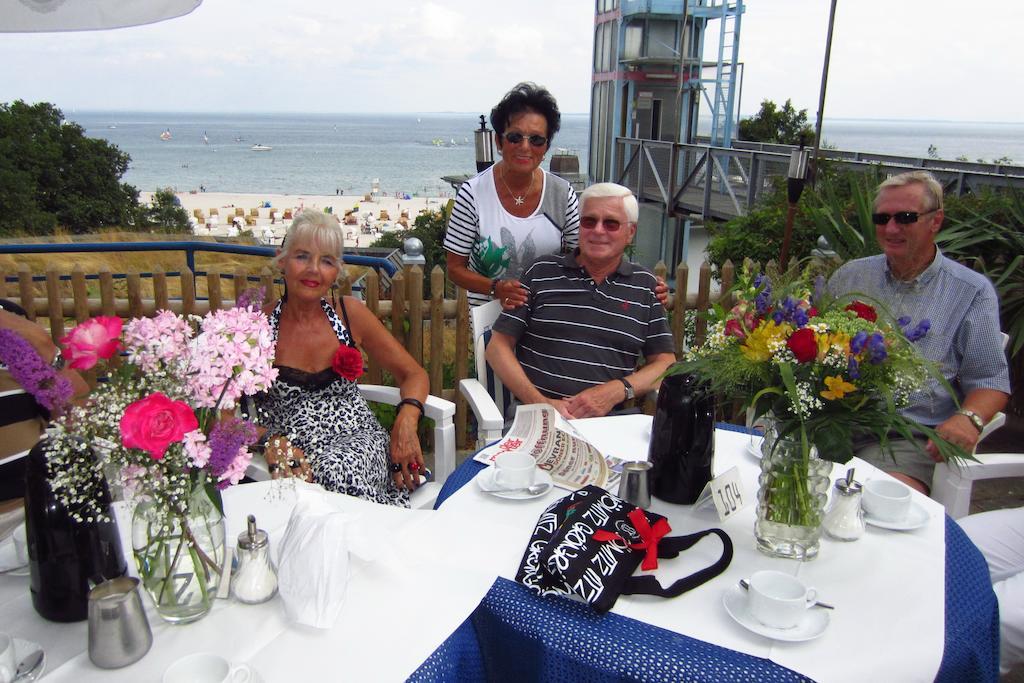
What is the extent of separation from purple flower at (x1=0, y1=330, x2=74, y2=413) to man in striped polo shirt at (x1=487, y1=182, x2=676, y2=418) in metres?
1.70

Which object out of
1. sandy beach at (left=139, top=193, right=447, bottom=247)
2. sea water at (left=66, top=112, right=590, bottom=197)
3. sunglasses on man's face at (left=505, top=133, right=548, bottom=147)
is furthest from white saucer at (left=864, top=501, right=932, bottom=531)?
sea water at (left=66, top=112, right=590, bottom=197)

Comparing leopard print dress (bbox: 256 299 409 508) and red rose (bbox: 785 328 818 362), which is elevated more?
red rose (bbox: 785 328 818 362)

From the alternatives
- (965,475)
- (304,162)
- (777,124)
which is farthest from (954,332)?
(304,162)

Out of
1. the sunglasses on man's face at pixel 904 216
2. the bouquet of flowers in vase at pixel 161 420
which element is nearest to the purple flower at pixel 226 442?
the bouquet of flowers in vase at pixel 161 420

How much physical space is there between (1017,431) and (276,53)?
57.3 meters

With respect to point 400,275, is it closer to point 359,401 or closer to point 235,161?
point 359,401

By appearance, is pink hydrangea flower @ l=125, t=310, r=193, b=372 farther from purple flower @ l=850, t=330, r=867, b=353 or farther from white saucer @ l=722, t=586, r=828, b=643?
purple flower @ l=850, t=330, r=867, b=353

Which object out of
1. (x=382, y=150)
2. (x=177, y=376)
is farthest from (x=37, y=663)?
(x=382, y=150)

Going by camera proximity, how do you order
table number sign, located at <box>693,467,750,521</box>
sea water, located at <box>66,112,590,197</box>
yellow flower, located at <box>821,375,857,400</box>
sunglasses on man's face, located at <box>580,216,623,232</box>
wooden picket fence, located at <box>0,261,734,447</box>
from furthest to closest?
1. sea water, located at <box>66,112,590,197</box>
2. wooden picket fence, located at <box>0,261,734,447</box>
3. sunglasses on man's face, located at <box>580,216,623,232</box>
4. table number sign, located at <box>693,467,750,521</box>
5. yellow flower, located at <box>821,375,857,400</box>

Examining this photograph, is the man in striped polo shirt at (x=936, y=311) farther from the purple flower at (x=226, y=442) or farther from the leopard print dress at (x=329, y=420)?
the purple flower at (x=226, y=442)

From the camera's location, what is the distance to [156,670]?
1004 millimetres

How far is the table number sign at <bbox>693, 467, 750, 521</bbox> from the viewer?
1.44 m

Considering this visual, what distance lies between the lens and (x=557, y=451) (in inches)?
67.8

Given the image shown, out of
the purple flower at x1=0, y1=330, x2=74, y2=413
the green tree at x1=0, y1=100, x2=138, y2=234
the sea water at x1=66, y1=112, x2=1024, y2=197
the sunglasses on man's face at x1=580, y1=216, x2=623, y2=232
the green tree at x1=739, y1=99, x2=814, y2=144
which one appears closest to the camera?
the purple flower at x1=0, y1=330, x2=74, y2=413
